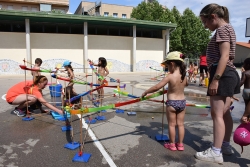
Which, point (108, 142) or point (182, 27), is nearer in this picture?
point (108, 142)

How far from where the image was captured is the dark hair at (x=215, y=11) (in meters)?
2.98

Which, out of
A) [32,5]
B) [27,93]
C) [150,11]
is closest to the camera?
[27,93]

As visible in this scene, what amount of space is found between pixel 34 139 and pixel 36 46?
2002 centimetres

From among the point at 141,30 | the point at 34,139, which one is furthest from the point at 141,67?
the point at 34,139

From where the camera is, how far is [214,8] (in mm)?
2979

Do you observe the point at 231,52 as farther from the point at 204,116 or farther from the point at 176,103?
the point at 204,116

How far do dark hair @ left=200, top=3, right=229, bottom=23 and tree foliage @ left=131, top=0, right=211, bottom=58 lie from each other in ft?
102

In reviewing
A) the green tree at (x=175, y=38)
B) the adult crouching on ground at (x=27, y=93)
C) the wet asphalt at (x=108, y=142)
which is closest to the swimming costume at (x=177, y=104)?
the wet asphalt at (x=108, y=142)

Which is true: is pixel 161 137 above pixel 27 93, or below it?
below

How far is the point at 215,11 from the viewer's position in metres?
2.97

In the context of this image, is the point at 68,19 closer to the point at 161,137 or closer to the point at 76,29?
the point at 76,29

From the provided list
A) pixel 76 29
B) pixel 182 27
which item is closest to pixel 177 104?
pixel 76 29

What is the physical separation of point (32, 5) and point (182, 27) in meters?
28.5

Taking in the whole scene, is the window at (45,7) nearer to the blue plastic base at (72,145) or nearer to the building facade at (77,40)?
the building facade at (77,40)
